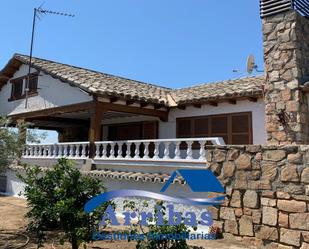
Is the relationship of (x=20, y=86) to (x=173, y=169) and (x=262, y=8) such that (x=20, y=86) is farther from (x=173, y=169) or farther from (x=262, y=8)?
(x=262, y=8)

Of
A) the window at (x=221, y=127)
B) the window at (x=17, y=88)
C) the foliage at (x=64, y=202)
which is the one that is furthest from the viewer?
the window at (x=17, y=88)

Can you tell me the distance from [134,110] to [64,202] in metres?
7.58

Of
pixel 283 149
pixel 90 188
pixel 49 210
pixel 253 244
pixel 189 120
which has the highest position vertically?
pixel 189 120

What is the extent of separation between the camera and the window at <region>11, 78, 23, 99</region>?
1819 centimetres

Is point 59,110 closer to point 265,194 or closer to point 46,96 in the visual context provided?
point 46,96

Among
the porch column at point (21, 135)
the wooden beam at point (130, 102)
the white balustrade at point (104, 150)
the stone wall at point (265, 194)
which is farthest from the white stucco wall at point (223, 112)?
the porch column at point (21, 135)

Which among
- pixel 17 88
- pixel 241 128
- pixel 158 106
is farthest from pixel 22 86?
pixel 241 128

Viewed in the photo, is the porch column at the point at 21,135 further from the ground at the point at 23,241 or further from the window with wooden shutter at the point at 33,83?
the window with wooden shutter at the point at 33,83

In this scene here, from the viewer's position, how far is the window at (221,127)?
40.2ft

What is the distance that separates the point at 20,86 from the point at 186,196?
1358cm

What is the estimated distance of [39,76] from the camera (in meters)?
16.6

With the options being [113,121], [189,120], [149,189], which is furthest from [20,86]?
[149,189]

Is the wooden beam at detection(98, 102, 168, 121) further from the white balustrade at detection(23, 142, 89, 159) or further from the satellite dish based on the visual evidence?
the satellite dish

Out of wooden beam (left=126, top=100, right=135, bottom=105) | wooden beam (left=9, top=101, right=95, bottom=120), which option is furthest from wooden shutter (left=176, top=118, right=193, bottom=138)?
wooden beam (left=9, top=101, right=95, bottom=120)
